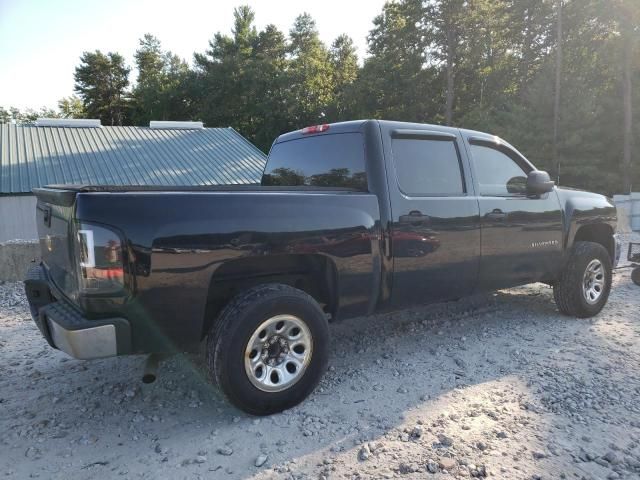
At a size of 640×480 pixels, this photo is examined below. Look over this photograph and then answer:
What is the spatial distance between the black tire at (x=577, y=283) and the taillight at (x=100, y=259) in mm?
4404

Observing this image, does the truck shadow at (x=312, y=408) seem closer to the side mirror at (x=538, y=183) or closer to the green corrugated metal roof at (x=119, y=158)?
the side mirror at (x=538, y=183)

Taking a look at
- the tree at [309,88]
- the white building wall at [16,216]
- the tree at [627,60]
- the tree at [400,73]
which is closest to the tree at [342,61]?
the tree at [309,88]

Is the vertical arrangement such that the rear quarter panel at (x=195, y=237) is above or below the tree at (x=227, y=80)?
below

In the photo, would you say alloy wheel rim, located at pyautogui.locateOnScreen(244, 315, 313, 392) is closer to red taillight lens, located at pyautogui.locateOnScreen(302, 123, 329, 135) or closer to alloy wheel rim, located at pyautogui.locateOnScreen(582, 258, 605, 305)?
red taillight lens, located at pyautogui.locateOnScreen(302, 123, 329, 135)

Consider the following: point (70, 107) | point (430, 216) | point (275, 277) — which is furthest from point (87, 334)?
point (70, 107)

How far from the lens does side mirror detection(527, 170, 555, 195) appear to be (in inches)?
173

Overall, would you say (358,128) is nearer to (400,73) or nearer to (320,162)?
(320,162)

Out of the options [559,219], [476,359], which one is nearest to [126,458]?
[476,359]

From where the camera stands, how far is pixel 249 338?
2.93 m

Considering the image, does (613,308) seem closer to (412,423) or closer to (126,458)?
(412,423)

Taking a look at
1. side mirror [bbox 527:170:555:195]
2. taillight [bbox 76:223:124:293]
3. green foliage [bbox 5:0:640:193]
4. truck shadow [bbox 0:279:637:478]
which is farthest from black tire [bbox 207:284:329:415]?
green foliage [bbox 5:0:640:193]

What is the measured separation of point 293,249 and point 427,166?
1.53m

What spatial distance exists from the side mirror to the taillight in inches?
144

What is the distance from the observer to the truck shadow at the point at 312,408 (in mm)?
2660
